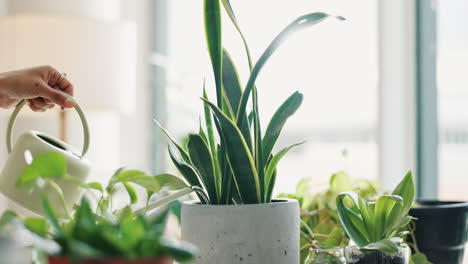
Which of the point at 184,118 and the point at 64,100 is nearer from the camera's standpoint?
the point at 64,100

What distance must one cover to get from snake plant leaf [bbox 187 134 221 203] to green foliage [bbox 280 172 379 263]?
0.14 metres

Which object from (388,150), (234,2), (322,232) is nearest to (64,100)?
(322,232)

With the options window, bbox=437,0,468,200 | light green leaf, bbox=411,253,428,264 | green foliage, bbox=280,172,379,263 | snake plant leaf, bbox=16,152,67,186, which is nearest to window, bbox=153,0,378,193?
window, bbox=437,0,468,200

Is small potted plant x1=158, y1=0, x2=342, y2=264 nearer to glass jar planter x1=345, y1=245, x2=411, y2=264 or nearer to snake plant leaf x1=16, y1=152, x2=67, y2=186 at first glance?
glass jar planter x1=345, y1=245, x2=411, y2=264

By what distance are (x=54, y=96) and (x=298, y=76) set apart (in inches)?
77.9

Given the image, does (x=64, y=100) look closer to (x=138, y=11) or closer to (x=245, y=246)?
(x=245, y=246)

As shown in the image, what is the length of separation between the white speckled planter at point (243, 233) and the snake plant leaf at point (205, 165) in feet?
0.14

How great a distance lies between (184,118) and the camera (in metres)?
3.23

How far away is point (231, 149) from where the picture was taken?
623mm

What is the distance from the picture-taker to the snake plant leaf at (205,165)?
64 cm

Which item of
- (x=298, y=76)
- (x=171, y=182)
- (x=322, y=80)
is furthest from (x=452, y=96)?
(x=171, y=182)

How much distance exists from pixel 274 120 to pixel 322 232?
227mm

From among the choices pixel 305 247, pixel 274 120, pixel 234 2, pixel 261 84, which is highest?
pixel 234 2

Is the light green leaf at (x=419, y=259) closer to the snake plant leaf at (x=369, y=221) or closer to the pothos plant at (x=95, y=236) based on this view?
the snake plant leaf at (x=369, y=221)
